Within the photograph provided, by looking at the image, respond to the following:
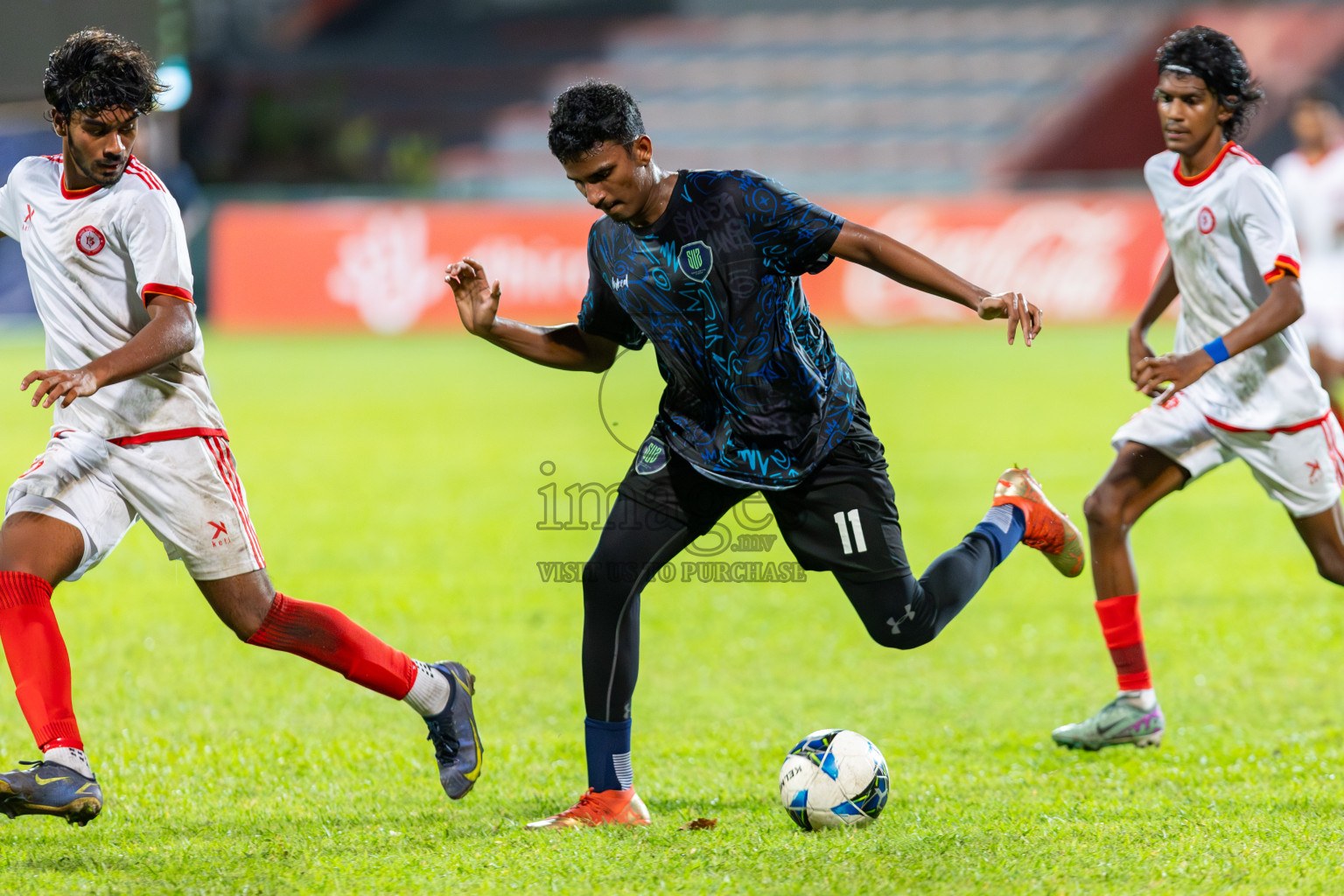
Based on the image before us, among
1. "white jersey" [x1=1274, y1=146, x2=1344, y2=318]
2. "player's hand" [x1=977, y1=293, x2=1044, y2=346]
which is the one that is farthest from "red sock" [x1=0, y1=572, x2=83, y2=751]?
"white jersey" [x1=1274, y1=146, x2=1344, y2=318]

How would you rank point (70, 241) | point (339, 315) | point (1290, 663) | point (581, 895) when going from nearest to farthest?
point (581, 895) < point (70, 241) < point (1290, 663) < point (339, 315)

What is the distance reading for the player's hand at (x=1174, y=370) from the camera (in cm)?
450

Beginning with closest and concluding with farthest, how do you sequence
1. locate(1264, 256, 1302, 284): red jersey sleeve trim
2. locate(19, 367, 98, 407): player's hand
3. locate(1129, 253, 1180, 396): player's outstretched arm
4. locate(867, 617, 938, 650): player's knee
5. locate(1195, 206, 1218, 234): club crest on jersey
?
1. locate(19, 367, 98, 407): player's hand
2. locate(867, 617, 938, 650): player's knee
3. locate(1264, 256, 1302, 284): red jersey sleeve trim
4. locate(1195, 206, 1218, 234): club crest on jersey
5. locate(1129, 253, 1180, 396): player's outstretched arm

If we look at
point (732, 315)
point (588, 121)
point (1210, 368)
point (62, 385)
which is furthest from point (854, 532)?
point (62, 385)

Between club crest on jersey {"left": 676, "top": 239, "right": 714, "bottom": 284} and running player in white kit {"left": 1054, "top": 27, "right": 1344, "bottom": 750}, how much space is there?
4.72 ft

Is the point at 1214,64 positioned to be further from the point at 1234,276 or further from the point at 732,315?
the point at 732,315

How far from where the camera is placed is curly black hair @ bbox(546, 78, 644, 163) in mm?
3879

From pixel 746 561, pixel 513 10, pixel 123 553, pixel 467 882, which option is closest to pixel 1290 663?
pixel 746 561

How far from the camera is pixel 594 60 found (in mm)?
35188

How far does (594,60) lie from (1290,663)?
3094 centimetres

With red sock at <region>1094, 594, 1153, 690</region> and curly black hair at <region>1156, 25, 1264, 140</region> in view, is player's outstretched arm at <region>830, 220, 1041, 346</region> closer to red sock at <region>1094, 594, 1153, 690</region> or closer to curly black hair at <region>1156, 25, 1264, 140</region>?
curly black hair at <region>1156, 25, 1264, 140</region>

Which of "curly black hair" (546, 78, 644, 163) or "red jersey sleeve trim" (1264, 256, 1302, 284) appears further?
"red jersey sleeve trim" (1264, 256, 1302, 284)

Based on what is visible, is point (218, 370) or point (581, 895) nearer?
point (581, 895)

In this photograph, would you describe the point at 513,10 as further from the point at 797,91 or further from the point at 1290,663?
the point at 1290,663
